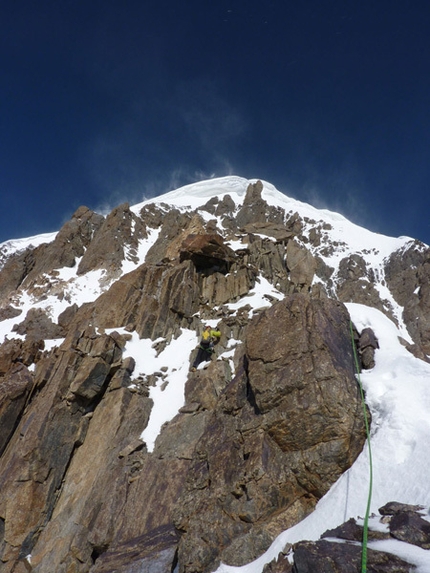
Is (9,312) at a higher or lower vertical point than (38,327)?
higher

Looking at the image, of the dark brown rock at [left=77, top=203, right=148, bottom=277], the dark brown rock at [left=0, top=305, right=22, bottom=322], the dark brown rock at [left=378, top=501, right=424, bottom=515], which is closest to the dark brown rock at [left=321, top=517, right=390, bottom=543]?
the dark brown rock at [left=378, top=501, right=424, bottom=515]

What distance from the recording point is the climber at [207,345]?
64.0 ft

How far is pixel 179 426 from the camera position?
15.1m

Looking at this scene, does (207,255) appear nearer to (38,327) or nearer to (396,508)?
(38,327)

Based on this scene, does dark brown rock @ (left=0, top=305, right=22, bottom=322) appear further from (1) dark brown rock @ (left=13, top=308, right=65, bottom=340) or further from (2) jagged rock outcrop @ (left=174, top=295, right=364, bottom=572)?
(2) jagged rock outcrop @ (left=174, top=295, right=364, bottom=572)

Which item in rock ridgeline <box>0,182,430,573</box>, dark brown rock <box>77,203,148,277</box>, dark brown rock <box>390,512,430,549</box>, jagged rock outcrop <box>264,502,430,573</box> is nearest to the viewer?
jagged rock outcrop <box>264,502,430,573</box>

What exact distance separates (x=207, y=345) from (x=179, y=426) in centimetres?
551

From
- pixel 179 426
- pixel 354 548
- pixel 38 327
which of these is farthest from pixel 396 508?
pixel 38 327

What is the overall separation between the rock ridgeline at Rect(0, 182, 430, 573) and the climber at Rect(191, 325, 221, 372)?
2.22ft

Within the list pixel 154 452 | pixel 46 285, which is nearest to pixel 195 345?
pixel 154 452

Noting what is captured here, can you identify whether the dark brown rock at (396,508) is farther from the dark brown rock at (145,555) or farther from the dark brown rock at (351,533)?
the dark brown rock at (145,555)

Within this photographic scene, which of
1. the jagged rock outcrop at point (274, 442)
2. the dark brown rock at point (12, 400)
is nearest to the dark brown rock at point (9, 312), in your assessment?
the dark brown rock at point (12, 400)

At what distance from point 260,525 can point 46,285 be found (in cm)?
3708

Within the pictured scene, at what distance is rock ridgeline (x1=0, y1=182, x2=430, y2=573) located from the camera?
29.5 feet
